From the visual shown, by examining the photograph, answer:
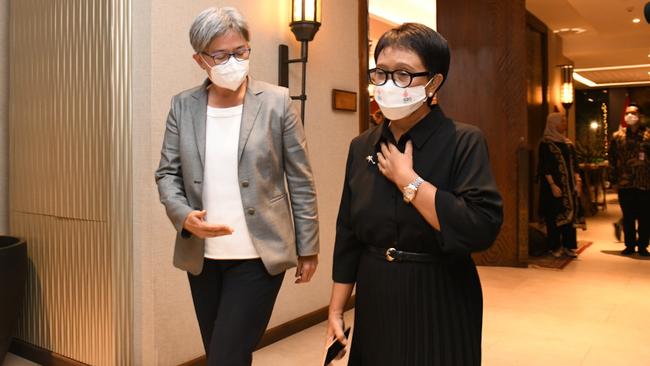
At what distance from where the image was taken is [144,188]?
8.84ft

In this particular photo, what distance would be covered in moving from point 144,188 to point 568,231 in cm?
536

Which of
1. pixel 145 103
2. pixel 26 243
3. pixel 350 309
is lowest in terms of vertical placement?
pixel 350 309

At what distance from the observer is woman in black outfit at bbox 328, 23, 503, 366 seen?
1.25 m

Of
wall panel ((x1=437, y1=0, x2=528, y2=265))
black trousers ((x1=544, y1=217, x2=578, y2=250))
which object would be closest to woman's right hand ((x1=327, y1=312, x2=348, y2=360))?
wall panel ((x1=437, y1=0, x2=528, y2=265))

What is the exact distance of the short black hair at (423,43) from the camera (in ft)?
4.28

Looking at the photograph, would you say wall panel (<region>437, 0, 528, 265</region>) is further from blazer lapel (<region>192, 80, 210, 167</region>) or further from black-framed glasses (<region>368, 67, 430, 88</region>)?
black-framed glasses (<region>368, 67, 430, 88</region>)

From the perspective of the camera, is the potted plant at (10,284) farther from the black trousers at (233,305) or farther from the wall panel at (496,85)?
the wall panel at (496,85)

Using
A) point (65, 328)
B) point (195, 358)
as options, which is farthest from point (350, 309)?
point (65, 328)

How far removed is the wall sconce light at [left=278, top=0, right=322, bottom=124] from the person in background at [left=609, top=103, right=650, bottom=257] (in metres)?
4.45

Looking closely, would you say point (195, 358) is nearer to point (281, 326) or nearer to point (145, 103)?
point (281, 326)

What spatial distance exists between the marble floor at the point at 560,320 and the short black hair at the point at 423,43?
2.21 m

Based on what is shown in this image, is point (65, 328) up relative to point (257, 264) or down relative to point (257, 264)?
down

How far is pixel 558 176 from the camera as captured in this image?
6.26 m

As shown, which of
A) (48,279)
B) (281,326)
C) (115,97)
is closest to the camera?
(115,97)
